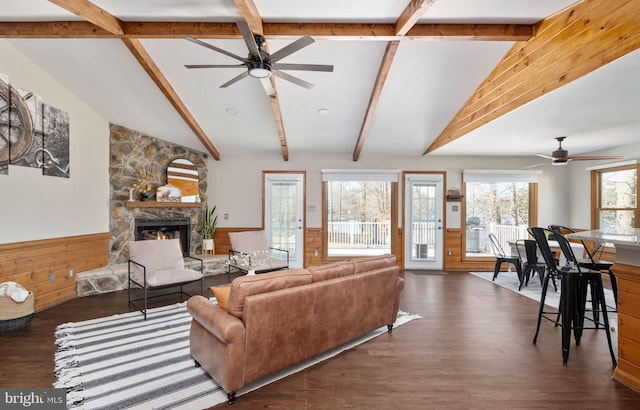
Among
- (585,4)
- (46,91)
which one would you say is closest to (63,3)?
(46,91)

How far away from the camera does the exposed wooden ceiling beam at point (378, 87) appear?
3439 mm

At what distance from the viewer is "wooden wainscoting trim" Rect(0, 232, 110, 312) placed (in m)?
3.45

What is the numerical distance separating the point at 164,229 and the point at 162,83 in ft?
9.59

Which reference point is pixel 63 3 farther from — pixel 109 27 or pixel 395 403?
pixel 395 403

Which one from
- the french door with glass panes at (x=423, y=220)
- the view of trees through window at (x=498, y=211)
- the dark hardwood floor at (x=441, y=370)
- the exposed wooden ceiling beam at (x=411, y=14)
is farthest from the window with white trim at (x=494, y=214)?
the exposed wooden ceiling beam at (x=411, y=14)

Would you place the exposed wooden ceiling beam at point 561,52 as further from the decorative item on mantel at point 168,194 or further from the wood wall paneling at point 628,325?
the decorative item on mantel at point 168,194

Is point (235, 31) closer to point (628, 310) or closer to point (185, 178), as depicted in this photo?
point (185, 178)

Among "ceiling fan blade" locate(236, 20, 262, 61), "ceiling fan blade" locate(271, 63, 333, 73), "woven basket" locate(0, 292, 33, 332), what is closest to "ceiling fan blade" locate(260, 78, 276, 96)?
"ceiling fan blade" locate(271, 63, 333, 73)

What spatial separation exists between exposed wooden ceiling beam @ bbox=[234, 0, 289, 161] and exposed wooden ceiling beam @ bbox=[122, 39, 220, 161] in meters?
1.39

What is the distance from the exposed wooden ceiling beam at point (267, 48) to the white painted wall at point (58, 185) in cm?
282

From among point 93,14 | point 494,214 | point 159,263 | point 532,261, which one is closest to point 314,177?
point 159,263

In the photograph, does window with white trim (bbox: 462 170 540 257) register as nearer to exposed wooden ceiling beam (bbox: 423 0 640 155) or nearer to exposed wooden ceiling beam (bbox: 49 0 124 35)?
exposed wooden ceiling beam (bbox: 423 0 640 155)

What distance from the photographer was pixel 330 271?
251 centimetres

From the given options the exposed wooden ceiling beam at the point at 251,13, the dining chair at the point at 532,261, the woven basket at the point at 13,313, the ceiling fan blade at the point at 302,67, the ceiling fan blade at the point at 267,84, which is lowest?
the woven basket at the point at 13,313
